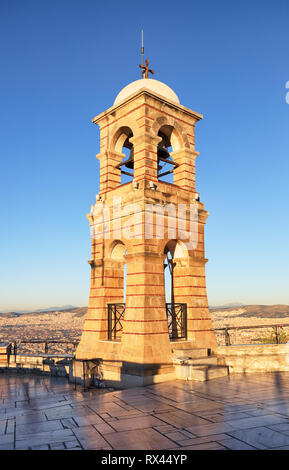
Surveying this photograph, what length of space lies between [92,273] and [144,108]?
679 centimetres

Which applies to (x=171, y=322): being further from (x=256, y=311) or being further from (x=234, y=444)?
(x=256, y=311)

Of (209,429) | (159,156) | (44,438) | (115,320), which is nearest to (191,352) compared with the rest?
(115,320)

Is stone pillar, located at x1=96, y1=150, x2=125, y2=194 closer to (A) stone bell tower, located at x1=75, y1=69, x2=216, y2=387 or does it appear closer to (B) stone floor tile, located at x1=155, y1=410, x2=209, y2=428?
(A) stone bell tower, located at x1=75, y1=69, x2=216, y2=387

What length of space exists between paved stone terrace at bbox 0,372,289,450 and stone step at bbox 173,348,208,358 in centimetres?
109

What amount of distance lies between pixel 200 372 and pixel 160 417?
389 cm

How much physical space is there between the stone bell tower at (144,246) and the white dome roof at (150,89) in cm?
5

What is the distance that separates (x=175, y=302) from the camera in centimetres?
1398

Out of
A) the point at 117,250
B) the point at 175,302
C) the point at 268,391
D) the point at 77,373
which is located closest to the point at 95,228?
the point at 117,250

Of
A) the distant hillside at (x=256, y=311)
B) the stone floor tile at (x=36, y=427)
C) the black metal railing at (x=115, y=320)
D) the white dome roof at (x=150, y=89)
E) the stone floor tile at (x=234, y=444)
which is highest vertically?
the white dome roof at (x=150, y=89)

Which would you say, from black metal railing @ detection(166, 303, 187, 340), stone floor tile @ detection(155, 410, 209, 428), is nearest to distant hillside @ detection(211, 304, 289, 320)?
black metal railing @ detection(166, 303, 187, 340)

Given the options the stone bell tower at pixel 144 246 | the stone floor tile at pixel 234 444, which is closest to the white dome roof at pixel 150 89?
the stone bell tower at pixel 144 246

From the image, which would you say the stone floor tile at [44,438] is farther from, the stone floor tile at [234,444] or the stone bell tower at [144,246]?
the stone bell tower at [144,246]

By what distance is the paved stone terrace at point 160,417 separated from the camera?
5.89m

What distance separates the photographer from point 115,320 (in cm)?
1388
